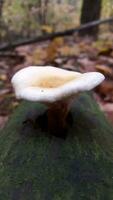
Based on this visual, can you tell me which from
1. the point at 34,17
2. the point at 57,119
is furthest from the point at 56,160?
the point at 34,17

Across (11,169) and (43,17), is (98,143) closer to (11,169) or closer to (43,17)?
(11,169)

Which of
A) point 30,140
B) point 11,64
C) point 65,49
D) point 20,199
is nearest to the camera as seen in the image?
point 20,199

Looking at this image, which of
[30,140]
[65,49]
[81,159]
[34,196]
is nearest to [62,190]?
[34,196]

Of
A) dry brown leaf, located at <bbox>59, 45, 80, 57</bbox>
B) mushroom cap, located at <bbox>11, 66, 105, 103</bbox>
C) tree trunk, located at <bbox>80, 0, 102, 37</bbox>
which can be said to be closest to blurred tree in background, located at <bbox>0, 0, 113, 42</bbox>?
tree trunk, located at <bbox>80, 0, 102, 37</bbox>

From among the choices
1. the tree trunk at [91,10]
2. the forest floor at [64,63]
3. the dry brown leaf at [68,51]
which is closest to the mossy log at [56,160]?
the forest floor at [64,63]

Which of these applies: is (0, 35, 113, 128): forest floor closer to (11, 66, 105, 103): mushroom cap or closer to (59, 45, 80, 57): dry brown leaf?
(59, 45, 80, 57): dry brown leaf

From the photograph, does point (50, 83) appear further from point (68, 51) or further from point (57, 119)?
point (68, 51)

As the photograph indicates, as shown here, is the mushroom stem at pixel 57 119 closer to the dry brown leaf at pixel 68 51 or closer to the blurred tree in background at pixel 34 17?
the dry brown leaf at pixel 68 51
